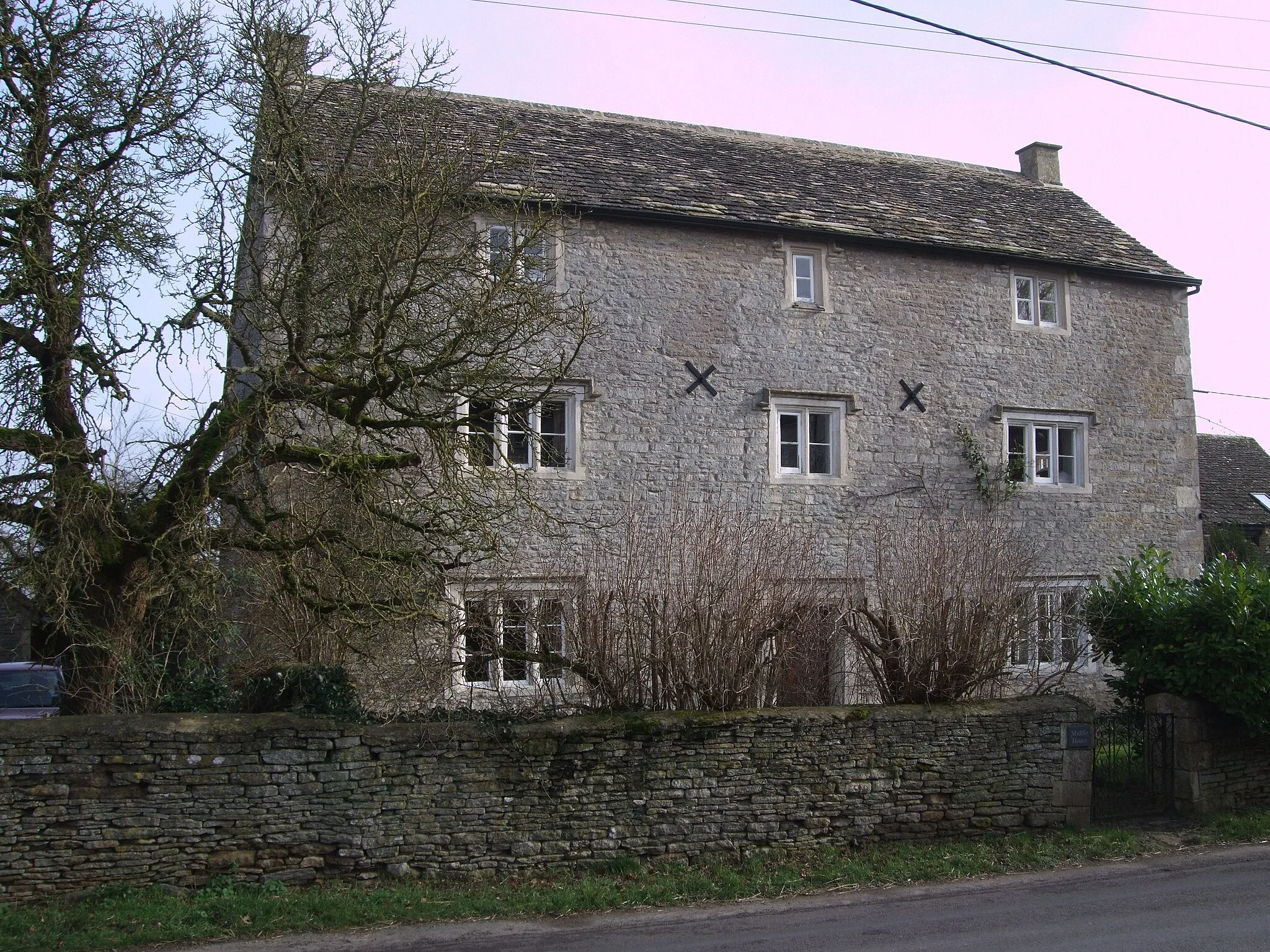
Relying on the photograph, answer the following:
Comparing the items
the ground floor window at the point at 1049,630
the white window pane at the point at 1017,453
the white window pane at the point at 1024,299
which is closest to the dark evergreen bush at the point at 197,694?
the ground floor window at the point at 1049,630

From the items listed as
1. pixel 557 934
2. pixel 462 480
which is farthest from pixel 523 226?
pixel 557 934

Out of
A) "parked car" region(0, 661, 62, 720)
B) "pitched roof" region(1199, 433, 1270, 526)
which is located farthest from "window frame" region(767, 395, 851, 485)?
"pitched roof" region(1199, 433, 1270, 526)

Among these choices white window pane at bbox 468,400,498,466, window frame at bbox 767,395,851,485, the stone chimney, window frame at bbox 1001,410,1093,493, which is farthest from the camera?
the stone chimney

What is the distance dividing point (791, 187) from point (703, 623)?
1002cm

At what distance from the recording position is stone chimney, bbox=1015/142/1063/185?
22000 mm

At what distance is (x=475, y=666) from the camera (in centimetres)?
1106

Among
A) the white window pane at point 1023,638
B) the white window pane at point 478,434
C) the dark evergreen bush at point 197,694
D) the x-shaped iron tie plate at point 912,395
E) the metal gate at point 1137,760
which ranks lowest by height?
the metal gate at point 1137,760

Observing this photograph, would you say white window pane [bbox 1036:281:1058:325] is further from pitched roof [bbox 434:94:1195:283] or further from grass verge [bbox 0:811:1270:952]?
grass verge [bbox 0:811:1270:952]

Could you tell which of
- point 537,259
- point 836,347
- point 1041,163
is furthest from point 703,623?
point 1041,163

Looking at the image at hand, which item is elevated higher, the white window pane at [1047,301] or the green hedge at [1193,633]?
the white window pane at [1047,301]

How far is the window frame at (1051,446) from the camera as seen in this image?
17.9 metres

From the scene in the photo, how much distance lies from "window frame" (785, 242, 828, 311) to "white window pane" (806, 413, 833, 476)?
1711 millimetres

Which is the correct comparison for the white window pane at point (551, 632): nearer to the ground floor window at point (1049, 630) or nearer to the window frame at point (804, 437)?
the ground floor window at point (1049, 630)

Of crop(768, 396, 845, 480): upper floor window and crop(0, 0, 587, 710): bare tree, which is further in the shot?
crop(768, 396, 845, 480): upper floor window
